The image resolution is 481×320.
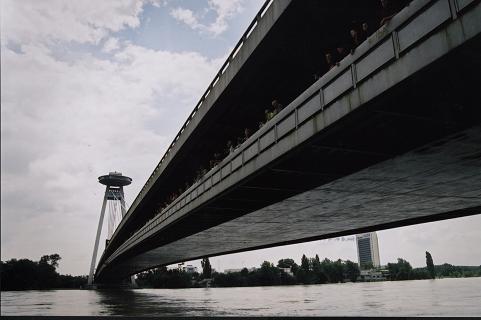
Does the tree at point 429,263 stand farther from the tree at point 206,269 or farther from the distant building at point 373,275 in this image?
the tree at point 206,269

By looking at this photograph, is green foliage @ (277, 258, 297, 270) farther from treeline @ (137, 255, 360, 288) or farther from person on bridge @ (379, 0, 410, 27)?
person on bridge @ (379, 0, 410, 27)

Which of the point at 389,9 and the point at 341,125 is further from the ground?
the point at 389,9

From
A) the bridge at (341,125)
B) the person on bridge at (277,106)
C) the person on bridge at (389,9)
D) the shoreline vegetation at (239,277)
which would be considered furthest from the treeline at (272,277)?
the person on bridge at (389,9)

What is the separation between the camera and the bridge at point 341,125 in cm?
900

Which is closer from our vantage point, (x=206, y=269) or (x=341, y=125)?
(x=341, y=125)

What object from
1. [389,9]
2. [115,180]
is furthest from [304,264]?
[389,9]

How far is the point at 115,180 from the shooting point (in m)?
111

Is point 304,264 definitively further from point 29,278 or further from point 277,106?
point 277,106

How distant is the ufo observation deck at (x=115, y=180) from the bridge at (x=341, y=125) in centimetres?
8585

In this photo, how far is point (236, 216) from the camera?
26531 millimetres

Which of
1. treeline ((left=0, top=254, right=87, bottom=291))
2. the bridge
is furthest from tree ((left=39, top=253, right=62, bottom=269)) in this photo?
the bridge

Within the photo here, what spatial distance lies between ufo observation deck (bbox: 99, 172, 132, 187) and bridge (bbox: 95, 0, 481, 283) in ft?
282

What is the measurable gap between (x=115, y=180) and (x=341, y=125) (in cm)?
10592

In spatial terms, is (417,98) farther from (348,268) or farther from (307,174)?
(348,268)
